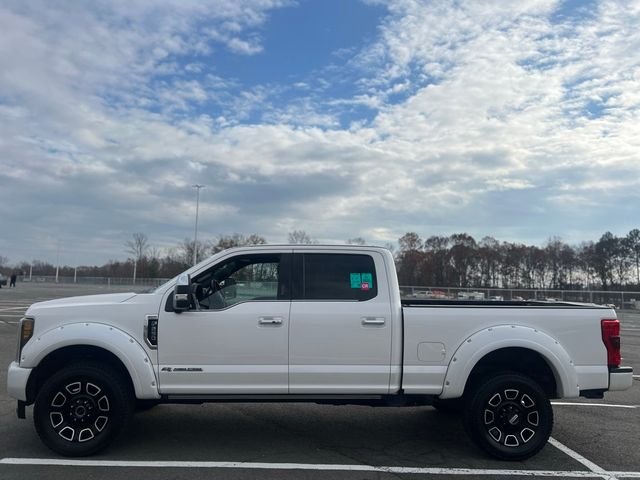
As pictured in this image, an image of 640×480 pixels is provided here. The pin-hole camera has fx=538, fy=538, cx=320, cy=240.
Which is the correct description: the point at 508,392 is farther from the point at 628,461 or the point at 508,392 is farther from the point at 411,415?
the point at 411,415

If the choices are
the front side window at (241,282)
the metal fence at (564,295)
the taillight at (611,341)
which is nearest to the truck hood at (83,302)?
the front side window at (241,282)

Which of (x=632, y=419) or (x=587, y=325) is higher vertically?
(x=587, y=325)

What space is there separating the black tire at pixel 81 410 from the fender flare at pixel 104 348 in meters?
0.20

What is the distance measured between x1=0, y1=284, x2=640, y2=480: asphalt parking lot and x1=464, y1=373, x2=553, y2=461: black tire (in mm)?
164

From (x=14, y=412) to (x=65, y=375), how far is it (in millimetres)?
2205

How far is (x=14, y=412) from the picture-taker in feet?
21.5

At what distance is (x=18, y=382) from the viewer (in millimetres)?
5043

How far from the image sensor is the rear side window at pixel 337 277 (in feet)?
17.5

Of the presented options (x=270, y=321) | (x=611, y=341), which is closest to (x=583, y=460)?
(x=611, y=341)

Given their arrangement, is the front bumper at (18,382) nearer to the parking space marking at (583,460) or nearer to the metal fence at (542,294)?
the parking space marking at (583,460)

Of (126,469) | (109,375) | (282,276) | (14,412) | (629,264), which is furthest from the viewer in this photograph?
(629,264)

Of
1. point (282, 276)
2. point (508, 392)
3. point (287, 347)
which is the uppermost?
point (282, 276)

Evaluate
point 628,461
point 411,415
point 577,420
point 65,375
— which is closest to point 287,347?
point 65,375

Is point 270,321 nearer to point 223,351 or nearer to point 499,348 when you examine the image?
point 223,351
